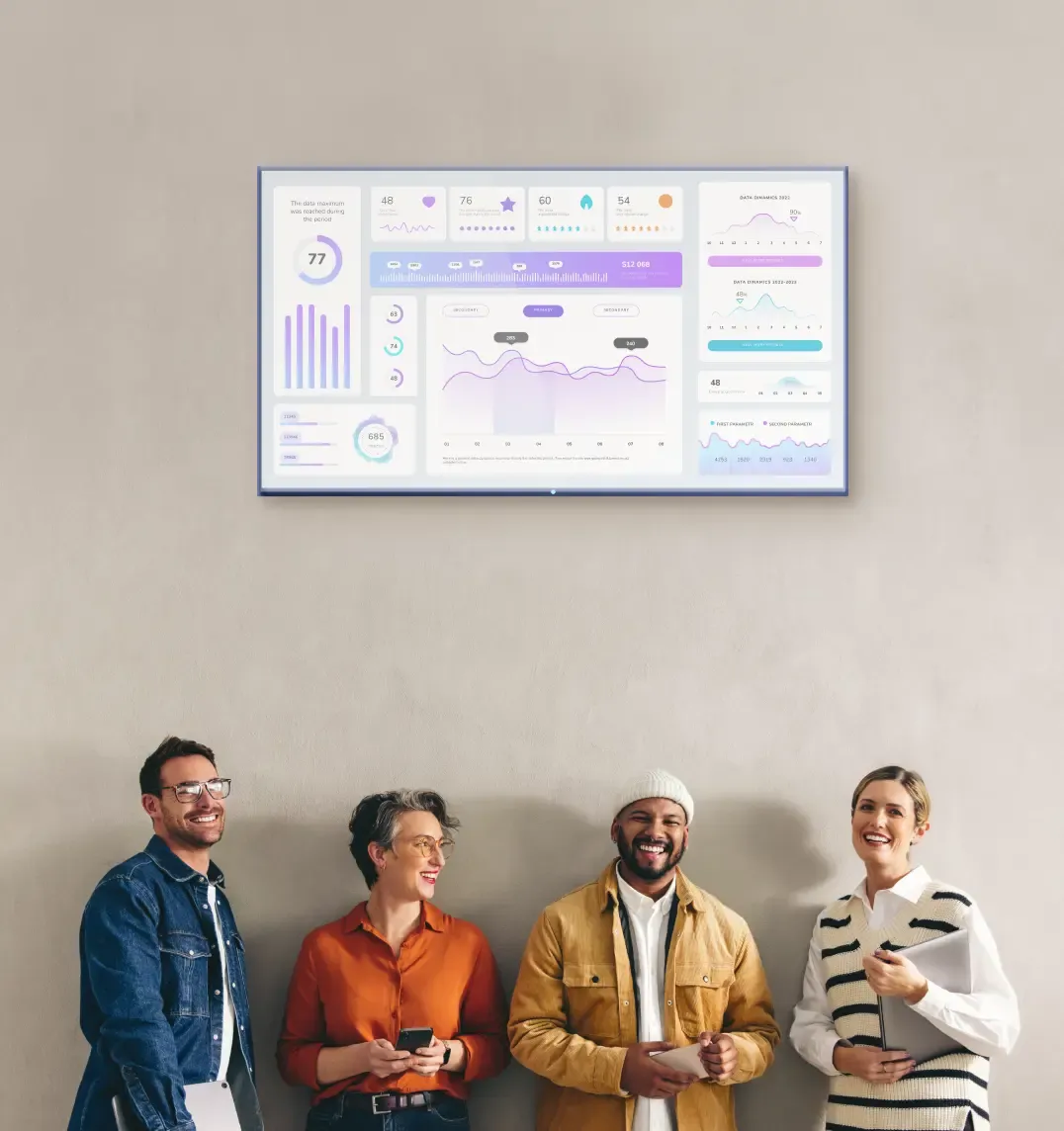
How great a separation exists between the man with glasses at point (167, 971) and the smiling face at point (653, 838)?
3.50ft

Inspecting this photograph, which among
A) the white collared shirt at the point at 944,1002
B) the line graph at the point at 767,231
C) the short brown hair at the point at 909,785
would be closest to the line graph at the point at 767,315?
the line graph at the point at 767,231

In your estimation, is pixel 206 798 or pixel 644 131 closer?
pixel 206 798

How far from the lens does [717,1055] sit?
9.86 ft

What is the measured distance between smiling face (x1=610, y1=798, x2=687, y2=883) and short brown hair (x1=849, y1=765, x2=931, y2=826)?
0.50 metres

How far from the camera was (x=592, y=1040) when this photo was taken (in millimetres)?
3182

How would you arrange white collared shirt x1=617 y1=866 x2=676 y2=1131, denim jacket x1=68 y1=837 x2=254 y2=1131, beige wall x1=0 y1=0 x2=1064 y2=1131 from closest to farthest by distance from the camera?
denim jacket x1=68 y1=837 x2=254 y2=1131 < white collared shirt x1=617 y1=866 x2=676 y2=1131 < beige wall x1=0 y1=0 x2=1064 y2=1131

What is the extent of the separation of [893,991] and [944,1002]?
0.13m

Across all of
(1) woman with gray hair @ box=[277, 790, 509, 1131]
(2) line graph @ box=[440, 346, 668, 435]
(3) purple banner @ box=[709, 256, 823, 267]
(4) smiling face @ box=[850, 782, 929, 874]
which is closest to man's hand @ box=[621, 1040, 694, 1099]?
(1) woman with gray hair @ box=[277, 790, 509, 1131]

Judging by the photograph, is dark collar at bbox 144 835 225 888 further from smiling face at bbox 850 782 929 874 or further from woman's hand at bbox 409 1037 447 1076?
smiling face at bbox 850 782 929 874

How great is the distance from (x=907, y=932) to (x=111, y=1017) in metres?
1.98

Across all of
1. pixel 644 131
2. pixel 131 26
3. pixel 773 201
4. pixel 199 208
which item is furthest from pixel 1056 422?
pixel 131 26

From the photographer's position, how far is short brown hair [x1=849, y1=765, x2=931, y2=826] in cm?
332

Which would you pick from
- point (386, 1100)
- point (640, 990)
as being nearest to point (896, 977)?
point (640, 990)

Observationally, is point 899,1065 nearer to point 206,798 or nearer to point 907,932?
point 907,932
